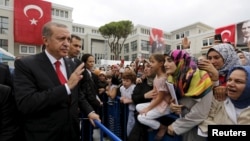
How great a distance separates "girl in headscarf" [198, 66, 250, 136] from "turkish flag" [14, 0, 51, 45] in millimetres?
29497

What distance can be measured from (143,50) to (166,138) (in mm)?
46489

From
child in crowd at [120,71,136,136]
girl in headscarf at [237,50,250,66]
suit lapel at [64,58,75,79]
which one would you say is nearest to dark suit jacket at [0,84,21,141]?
suit lapel at [64,58,75,79]

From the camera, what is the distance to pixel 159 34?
27094 millimetres

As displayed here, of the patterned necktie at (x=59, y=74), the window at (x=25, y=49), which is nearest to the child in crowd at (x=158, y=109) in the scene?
the patterned necktie at (x=59, y=74)

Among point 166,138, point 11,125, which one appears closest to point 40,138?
point 11,125

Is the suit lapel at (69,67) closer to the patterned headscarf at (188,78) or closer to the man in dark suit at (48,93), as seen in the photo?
the man in dark suit at (48,93)

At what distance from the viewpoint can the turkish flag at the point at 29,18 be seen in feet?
90.2

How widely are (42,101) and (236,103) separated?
1701 mm

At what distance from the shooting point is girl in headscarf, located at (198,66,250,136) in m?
1.90

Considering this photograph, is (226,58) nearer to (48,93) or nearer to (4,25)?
(48,93)

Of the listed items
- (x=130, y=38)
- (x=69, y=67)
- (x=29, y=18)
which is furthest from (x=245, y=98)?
(x=130, y=38)

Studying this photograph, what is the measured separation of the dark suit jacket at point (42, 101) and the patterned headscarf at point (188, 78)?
1.13m

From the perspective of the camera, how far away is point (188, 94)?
6.97ft

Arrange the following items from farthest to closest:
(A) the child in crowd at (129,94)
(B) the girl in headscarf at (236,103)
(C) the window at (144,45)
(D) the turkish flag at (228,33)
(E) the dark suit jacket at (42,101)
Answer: (C) the window at (144,45), (D) the turkish flag at (228,33), (A) the child in crowd at (129,94), (B) the girl in headscarf at (236,103), (E) the dark suit jacket at (42,101)
